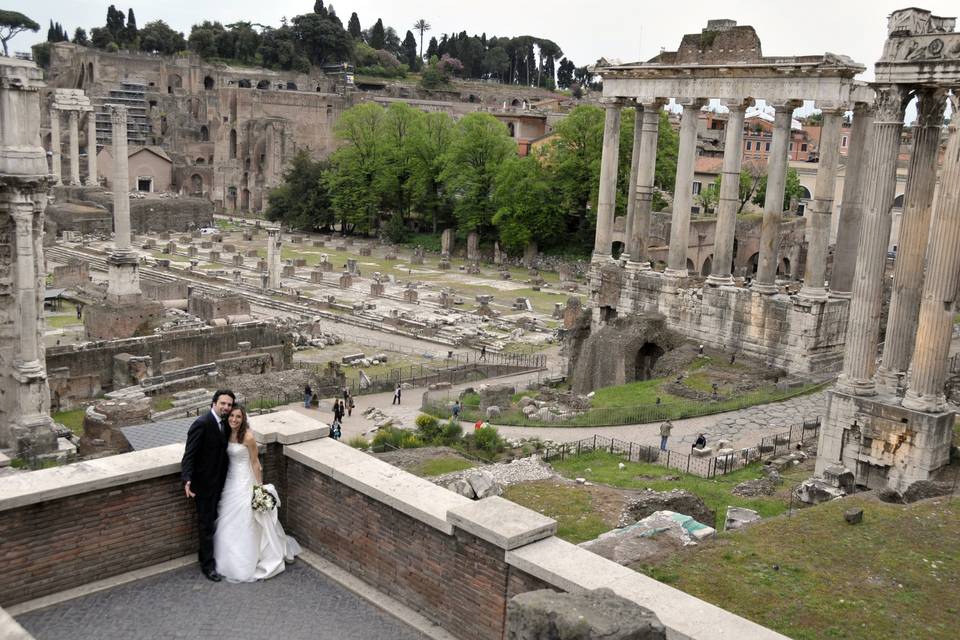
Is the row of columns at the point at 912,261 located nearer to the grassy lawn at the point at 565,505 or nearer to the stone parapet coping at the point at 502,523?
the grassy lawn at the point at 565,505

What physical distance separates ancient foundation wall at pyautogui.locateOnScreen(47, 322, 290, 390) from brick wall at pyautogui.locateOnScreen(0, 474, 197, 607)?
18.7m

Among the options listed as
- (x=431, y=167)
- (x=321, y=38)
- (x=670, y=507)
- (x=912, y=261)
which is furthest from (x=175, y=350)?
(x=321, y=38)

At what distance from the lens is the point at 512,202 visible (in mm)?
51781

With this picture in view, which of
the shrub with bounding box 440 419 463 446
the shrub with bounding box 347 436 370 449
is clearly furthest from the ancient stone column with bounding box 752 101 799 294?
the shrub with bounding box 347 436 370 449

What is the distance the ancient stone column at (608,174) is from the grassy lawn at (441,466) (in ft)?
40.7

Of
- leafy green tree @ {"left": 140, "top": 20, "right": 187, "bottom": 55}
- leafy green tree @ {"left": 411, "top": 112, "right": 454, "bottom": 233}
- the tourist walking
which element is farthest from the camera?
leafy green tree @ {"left": 140, "top": 20, "right": 187, "bottom": 55}

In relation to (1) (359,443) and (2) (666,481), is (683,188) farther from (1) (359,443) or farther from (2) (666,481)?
(2) (666,481)

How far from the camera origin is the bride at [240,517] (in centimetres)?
670

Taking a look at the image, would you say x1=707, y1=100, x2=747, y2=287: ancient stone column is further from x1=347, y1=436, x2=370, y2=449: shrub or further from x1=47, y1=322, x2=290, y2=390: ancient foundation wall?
x1=47, y1=322, x2=290, y2=390: ancient foundation wall

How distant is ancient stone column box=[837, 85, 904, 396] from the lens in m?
13.9

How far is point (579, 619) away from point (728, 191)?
794 inches

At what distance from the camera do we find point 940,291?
43.0 ft

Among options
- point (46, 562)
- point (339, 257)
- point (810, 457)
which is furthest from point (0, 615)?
point (339, 257)

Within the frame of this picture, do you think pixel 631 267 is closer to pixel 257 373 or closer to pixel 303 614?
pixel 257 373
